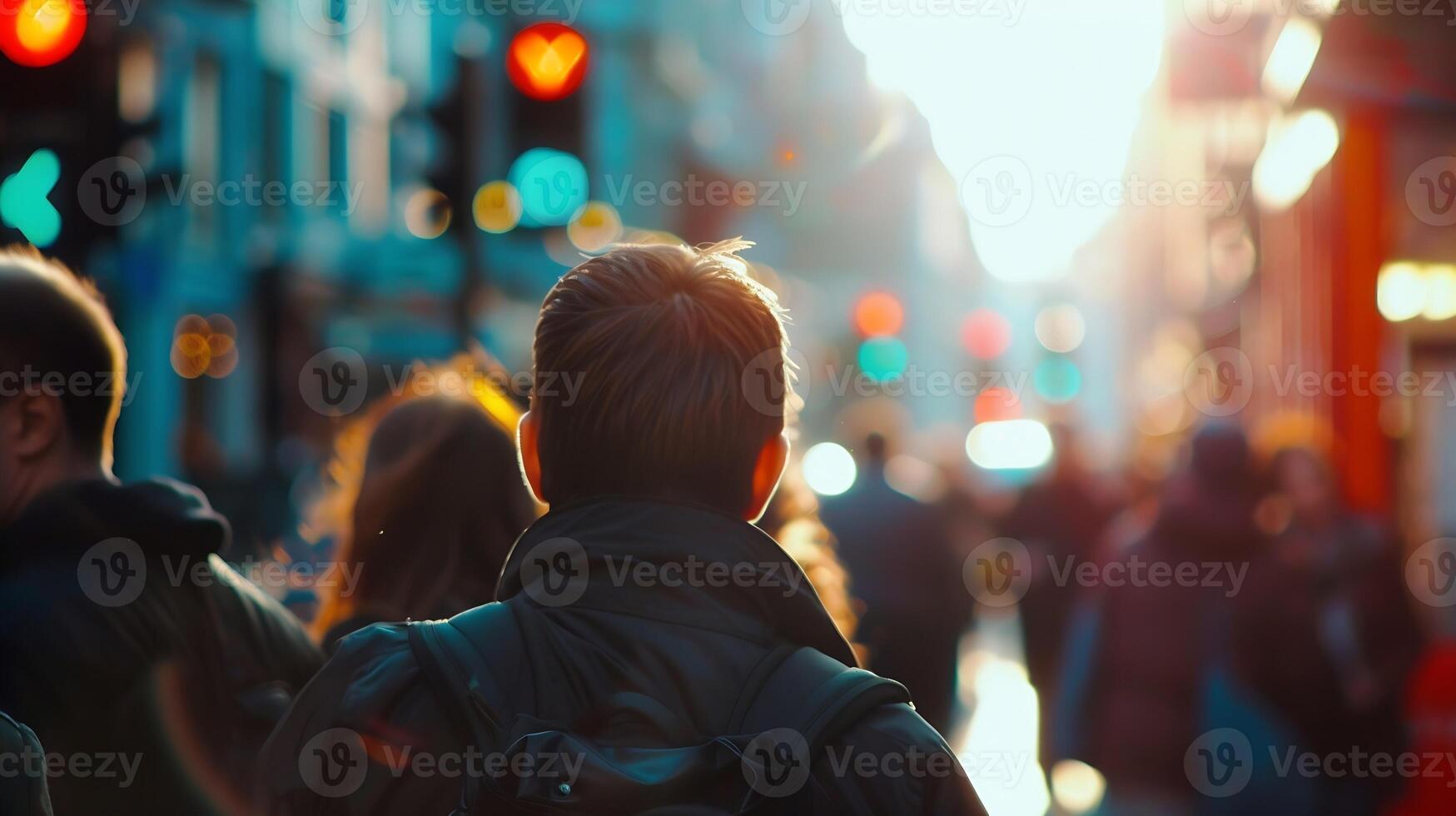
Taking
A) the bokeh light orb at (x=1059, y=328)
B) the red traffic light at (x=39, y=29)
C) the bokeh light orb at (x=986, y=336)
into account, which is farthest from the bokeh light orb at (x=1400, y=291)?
the bokeh light orb at (x=1059, y=328)

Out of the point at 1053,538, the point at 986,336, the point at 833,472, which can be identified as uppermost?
the point at 833,472

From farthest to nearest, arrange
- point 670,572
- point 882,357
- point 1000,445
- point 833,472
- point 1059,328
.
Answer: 1. point 1059,328
2. point 1000,445
3. point 882,357
4. point 833,472
5. point 670,572

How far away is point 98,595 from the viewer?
2711 mm

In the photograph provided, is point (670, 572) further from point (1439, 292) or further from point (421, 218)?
point (421, 218)

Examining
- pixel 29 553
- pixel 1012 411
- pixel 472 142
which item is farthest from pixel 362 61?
pixel 29 553

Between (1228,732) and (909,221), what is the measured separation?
57531mm

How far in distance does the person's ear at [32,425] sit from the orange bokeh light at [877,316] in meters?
21.2

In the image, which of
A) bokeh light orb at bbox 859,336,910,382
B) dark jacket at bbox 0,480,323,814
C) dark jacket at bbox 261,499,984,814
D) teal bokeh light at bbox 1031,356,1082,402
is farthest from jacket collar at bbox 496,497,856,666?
teal bokeh light at bbox 1031,356,1082,402

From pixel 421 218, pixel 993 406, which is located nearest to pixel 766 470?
pixel 421 218

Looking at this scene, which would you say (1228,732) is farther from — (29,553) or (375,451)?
(29,553)

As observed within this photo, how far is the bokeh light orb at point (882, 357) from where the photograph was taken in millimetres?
22875

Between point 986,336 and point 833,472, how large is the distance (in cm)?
4906

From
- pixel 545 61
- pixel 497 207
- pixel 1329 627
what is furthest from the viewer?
pixel 497 207

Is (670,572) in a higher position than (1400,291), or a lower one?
lower
